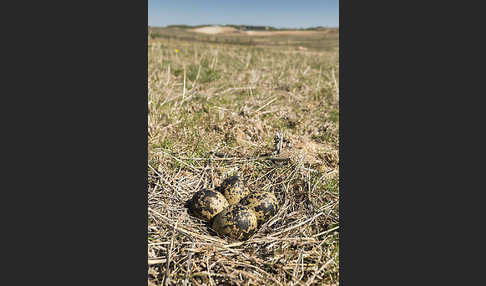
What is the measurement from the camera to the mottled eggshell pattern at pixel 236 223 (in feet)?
8.55

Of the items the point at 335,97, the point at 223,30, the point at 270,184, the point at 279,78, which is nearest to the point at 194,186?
the point at 270,184

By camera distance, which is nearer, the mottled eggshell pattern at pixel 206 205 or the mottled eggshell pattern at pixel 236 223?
the mottled eggshell pattern at pixel 236 223

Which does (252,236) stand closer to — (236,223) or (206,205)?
(236,223)

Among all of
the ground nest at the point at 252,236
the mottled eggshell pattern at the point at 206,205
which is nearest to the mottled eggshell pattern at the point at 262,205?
the ground nest at the point at 252,236

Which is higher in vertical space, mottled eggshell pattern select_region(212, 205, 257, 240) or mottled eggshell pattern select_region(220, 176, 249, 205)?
mottled eggshell pattern select_region(220, 176, 249, 205)

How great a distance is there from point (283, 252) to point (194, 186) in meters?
1.31

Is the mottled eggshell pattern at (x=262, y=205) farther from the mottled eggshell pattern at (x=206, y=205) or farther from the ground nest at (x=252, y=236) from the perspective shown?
the mottled eggshell pattern at (x=206, y=205)

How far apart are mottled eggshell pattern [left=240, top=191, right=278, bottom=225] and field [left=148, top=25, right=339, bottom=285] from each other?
0.23 feet

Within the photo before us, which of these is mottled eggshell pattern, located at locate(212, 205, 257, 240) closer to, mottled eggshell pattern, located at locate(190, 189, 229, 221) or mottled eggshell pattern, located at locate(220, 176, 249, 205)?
mottled eggshell pattern, located at locate(190, 189, 229, 221)

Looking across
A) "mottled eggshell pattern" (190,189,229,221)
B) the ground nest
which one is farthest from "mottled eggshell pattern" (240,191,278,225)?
"mottled eggshell pattern" (190,189,229,221)

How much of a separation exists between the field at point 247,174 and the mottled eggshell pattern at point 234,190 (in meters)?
0.25

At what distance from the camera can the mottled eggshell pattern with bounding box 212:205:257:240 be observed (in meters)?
2.61

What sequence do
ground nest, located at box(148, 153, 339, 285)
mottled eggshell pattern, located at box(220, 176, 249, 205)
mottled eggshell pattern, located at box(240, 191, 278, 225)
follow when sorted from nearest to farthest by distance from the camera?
ground nest, located at box(148, 153, 339, 285), mottled eggshell pattern, located at box(240, 191, 278, 225), mottled eggshell pattern, located at box(220, 176, 249, 205)

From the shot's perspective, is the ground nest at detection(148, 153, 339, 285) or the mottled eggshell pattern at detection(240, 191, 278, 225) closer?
the ground nest at detection(148, 153, 339, 285)
